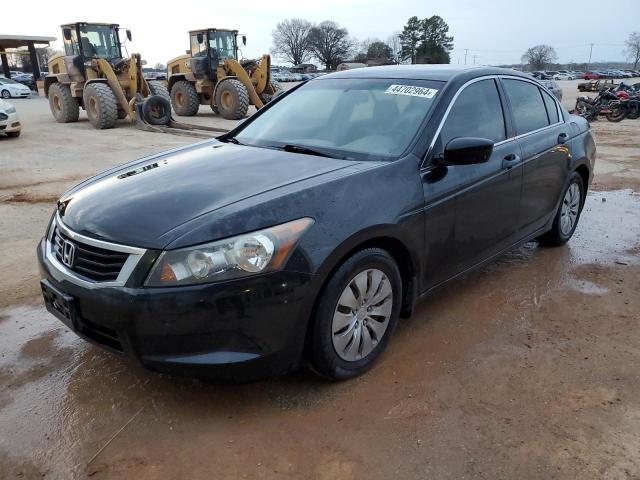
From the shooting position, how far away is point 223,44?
17844 millimetres

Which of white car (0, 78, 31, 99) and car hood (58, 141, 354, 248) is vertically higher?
white car (0, 78, 31, 99)

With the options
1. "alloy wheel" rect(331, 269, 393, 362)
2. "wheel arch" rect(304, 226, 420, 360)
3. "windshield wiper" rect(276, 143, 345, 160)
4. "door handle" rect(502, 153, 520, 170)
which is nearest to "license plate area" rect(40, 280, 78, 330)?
"wheel arch" rect(304, 226, 420, 360)

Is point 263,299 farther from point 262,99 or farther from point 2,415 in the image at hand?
point 262,99

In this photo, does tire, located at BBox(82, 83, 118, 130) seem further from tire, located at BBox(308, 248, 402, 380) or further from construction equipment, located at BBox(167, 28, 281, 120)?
tire, located at BBox(308, 248, 402, 380)

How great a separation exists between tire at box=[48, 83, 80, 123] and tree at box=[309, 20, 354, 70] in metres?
Result: 88.0

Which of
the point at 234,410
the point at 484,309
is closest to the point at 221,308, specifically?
the point at 234,410

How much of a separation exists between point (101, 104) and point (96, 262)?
1373cm

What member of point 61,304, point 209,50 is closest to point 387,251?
point 61,304

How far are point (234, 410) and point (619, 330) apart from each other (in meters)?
2.47

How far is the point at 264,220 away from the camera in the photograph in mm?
2369

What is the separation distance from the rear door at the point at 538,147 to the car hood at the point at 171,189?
1.69 meters

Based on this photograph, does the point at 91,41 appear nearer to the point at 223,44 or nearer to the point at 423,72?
the point at 223,44

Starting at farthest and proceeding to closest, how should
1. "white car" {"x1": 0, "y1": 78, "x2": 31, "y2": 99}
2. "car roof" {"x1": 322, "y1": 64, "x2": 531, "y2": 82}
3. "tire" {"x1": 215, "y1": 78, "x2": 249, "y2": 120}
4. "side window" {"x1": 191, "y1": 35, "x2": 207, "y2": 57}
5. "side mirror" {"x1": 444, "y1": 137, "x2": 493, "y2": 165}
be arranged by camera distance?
"white car" {"x1": 0, "y1": 78, "x2": 31, "y2": 99}
"side window" {"x1": 191, "y1": 35, "x2": 207, "y2": 57}
"tire" {"x1": 215, "y1": 78, "x2": 249, "y2": 120}
"car roof" {"x1": 322, "y1": 64, "x2": 531, "y2": 82}
"side mirror" {"x1": 444, "y1": 137, "x2": 493, "y2": 165}

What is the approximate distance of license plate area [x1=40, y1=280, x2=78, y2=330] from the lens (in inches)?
97.4
